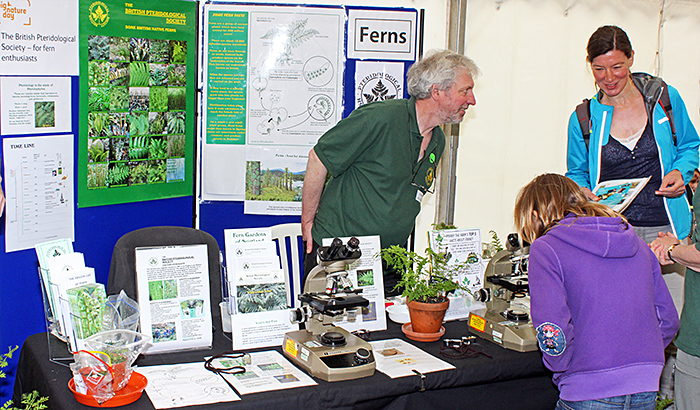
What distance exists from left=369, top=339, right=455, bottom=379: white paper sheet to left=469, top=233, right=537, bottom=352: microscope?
0.31 meters

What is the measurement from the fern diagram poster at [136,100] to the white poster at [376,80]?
3.27 feet

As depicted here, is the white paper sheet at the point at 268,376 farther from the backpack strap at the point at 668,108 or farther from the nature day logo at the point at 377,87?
the nature day logo at the point at 377,87

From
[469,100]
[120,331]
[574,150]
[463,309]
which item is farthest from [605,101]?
[120,331]

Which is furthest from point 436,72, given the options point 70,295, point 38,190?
point 38,190

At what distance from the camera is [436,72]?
2787 millimetres

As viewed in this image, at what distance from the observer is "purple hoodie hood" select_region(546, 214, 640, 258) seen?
1827 millimetres

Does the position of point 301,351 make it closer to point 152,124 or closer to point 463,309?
point 463,309

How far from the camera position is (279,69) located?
3.77 meters

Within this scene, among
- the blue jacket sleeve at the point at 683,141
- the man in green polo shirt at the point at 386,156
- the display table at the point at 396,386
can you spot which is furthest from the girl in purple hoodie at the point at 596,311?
the blue jacket sleeve at the point at 683,141

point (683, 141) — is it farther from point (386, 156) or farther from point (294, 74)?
point (294, 74)

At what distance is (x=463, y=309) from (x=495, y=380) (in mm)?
491

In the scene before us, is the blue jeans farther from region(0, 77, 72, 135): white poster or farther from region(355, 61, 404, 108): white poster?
region(0, 77, 72, 135): white poster

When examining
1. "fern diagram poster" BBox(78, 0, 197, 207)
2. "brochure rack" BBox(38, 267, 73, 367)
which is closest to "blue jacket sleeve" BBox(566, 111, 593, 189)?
"fern diagram poster" BBox(78, 0, 197, 207)

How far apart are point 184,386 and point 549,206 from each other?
4.10 feet
